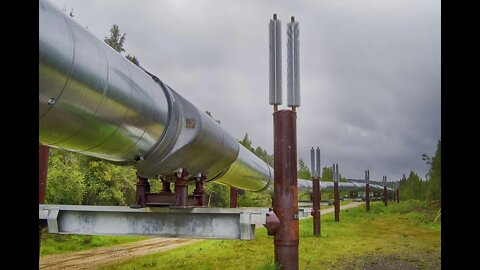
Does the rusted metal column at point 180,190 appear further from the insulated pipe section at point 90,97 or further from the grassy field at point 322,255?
the grassy field at point 322,255

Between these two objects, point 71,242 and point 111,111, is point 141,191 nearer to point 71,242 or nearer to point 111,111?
point 111,111

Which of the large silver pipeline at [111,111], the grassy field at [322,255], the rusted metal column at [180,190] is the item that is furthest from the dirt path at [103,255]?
the large silver pipeline at [111,111]

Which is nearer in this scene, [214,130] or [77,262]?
[214,130]

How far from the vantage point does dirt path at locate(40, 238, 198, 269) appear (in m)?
11.8

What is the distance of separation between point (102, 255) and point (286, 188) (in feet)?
29.3

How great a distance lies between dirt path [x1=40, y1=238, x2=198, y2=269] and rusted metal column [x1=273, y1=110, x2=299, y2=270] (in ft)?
22.1

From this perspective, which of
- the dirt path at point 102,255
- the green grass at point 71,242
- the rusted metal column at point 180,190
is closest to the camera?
the rusted metal column at point 180,190

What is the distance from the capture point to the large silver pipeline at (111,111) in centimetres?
308

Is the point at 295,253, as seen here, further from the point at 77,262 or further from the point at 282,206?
the point at 77,262

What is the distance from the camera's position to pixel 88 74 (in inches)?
133

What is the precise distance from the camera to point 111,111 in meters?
3.78

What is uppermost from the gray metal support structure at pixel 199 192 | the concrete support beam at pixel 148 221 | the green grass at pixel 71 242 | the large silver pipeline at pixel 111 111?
the large silver pipeline at pixel 111 111
